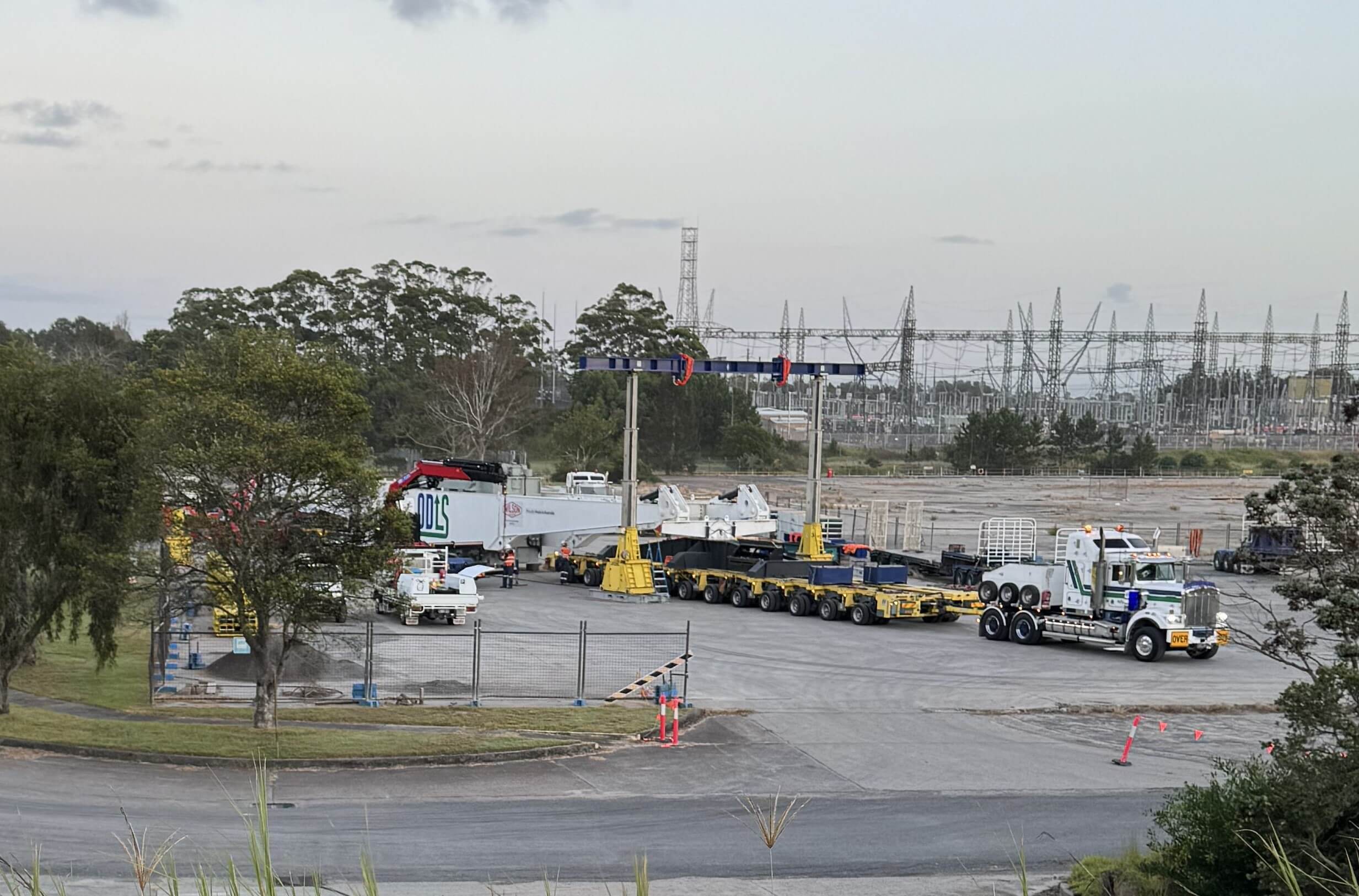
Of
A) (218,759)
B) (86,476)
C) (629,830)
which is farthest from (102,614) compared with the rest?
(629,830)

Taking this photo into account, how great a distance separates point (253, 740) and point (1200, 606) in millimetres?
22508

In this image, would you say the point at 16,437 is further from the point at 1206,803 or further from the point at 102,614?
the point at 1206,803

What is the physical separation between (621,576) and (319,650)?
1575cm

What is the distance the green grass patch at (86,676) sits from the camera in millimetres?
25156

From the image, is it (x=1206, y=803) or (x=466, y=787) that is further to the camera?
(x=466, y=787)

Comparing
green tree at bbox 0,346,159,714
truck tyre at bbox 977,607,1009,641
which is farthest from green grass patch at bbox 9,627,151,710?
truck tyre at bbox 977,607,1009,641

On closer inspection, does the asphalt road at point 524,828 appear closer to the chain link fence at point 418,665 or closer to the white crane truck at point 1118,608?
the chain link fence at point 418,665

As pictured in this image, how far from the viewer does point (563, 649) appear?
31766mm

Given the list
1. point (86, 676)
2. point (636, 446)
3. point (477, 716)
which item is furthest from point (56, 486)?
point (636, 446)

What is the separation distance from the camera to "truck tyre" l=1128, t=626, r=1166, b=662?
31.6 meters

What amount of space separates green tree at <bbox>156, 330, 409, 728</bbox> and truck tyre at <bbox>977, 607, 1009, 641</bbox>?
19153 mm

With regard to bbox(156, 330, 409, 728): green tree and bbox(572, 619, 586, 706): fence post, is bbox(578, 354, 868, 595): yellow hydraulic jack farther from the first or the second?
bbox(156, 330, 409, 728): green tree

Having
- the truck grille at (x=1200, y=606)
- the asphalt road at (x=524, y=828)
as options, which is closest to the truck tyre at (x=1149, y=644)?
the truck grille at (x=1200, y=606)

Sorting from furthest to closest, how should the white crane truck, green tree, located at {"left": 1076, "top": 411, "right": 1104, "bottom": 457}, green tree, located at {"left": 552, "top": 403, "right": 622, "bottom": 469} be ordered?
1. green tree, located at {"left": 1076, "top": 411, "right": 1104, "bottom": 457}
2. green tree, located at {"left": 552, "top": 403, "right": 622, "bottom": 469}
3. the white crane truck
